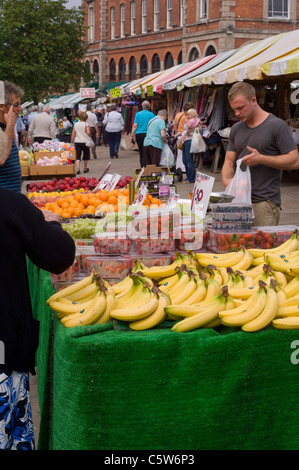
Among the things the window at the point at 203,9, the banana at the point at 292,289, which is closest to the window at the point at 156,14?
the window at the point at 203,9

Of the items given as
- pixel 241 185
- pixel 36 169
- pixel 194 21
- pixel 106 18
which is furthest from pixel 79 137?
pixel 106 18

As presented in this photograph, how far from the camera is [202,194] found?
4.48 meters

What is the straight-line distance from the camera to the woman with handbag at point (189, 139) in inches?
582

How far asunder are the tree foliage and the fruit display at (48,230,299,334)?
33.8 m

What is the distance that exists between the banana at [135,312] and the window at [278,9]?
3799cm

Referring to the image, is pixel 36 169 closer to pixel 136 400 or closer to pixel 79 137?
pixel 79 137

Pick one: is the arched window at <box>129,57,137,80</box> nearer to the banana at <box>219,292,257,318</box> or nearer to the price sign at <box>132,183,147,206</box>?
the price sign at <box>132,183,147,206</box>

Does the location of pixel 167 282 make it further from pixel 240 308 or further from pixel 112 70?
pixel 112 70

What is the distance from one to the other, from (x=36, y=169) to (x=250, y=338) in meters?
8.13

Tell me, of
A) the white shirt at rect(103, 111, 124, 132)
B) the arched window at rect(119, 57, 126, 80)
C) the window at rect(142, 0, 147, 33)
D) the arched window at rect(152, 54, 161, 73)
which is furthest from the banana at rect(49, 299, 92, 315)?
the arched window at rect(119, 57, 126, 80)

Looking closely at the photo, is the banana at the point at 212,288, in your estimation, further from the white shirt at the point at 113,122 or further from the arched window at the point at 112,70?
the arched window at the point at 112,70

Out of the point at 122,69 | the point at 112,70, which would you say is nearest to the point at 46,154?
the point at 122,69

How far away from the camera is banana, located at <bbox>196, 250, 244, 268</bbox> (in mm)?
3537

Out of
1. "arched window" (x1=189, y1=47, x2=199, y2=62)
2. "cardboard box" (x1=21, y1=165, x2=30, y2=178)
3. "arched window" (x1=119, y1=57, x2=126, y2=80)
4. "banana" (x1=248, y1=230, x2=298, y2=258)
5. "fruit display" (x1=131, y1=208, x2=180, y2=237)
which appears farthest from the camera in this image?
"arched window" (x1=119, y1=57, x2=126, y2=80)
